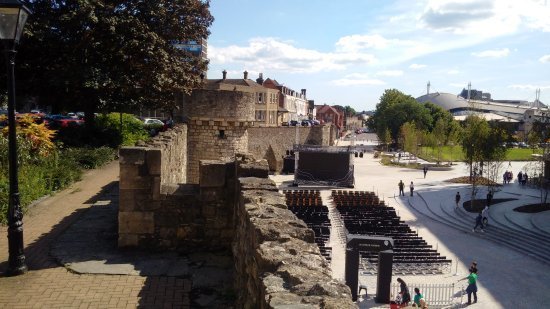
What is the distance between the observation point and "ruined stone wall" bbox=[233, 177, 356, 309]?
290 centimetres

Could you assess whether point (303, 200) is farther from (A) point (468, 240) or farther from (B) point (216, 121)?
(B) point (216, 121)

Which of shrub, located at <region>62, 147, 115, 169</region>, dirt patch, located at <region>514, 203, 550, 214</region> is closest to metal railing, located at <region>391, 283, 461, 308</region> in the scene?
shrub, located at <region>62, 147, 115, 169</region>

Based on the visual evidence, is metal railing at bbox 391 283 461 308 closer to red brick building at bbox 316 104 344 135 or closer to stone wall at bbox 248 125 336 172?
stone wall at bbox 248 125 336 172

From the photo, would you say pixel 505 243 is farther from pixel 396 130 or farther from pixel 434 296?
pixel 396 130

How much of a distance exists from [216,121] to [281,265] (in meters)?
12.6

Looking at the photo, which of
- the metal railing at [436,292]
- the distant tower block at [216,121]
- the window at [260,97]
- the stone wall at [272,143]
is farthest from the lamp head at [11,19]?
the window at [260,97]

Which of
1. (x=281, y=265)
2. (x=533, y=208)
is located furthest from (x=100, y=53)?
(x=533, y=208)

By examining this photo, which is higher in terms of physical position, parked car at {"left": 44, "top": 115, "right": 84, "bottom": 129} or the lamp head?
the lamp head

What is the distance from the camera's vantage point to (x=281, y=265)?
11.6 ft

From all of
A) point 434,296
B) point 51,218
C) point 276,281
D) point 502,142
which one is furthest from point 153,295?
point 502,142

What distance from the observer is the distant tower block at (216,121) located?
15.6 m

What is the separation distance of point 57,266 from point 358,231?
16315mm

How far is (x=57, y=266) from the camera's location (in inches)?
269

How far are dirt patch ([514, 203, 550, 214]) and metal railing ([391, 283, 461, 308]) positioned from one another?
14769 millimetres
